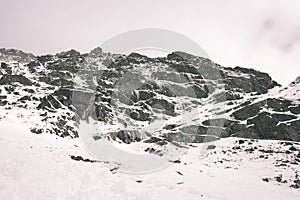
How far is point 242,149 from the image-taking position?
101812 mm

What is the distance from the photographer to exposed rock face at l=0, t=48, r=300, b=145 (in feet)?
358

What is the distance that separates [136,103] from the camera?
158 metres

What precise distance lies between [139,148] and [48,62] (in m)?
116

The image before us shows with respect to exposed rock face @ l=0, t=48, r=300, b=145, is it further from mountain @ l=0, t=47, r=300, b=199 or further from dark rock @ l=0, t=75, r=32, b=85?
mountain @ l=0, t=47, r=300, b=199

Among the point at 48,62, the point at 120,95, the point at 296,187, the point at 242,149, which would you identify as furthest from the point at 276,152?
the point at 48,62

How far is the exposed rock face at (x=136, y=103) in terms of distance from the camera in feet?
358

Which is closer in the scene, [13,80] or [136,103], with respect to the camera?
[13,80]

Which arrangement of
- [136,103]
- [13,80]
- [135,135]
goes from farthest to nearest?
1. [136,103]
2. [13,80]
3. [135,135]

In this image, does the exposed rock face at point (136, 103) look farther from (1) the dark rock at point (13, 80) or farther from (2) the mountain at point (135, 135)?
(2) the mountain at point (135, 135)

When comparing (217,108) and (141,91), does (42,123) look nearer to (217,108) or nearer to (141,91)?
(141,91)

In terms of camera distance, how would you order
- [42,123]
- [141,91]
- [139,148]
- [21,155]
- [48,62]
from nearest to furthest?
1. [21,155]
2. [42,123]
3. [139,148]
4. [141,91]
5. [48,62]

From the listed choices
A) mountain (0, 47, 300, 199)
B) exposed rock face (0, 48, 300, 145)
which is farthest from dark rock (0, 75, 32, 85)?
mountain (0, 47, 300, 199)

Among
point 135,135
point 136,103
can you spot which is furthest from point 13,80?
point 135,135

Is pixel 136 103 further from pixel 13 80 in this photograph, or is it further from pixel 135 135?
pixel 13 80
